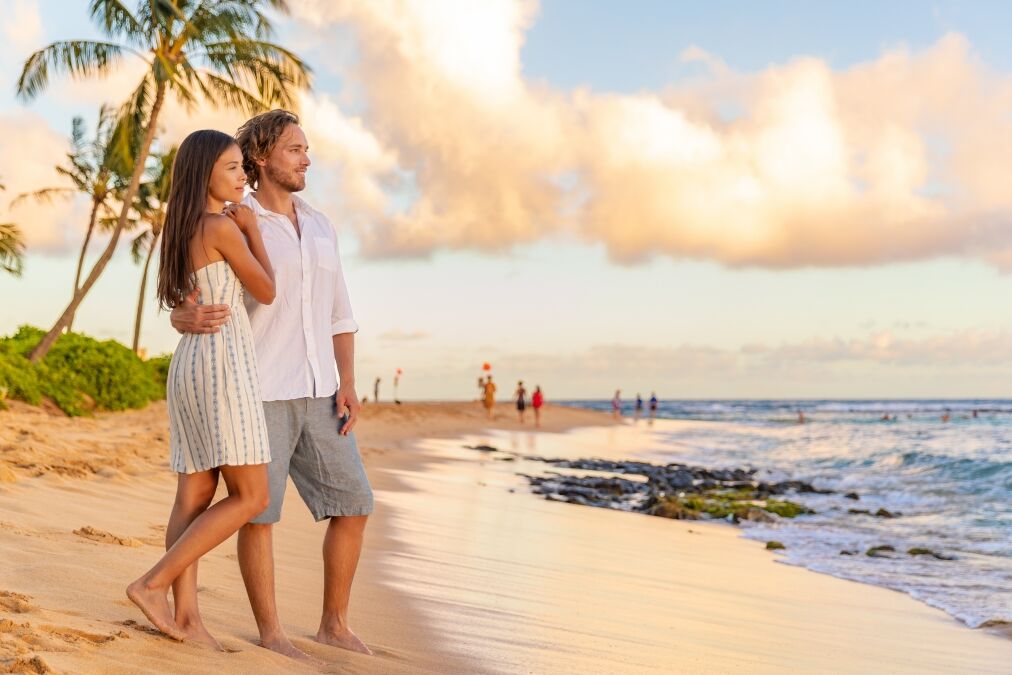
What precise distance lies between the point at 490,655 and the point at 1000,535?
29.6ft

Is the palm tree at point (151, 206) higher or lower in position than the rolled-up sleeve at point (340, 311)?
higher

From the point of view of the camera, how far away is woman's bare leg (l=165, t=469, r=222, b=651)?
329 cm

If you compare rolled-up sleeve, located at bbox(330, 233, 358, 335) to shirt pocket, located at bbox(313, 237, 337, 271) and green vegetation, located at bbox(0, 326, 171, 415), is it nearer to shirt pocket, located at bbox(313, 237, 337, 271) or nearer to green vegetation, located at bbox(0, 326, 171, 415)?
shirt pocket, located at bbox(313, 237, 337, 271)

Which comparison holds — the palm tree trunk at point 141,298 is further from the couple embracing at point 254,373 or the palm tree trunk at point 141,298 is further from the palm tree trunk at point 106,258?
the couple embracing at point 254,373

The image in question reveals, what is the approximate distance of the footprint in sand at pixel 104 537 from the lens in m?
5.14

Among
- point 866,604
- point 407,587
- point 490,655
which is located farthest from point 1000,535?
point 490,655

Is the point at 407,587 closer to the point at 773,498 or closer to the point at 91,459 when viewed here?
the point at 91,459

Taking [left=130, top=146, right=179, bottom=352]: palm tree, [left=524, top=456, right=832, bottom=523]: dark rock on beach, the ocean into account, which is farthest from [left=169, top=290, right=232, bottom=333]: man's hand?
[left=130, top=146, right=179, bottom=352]: palm tree

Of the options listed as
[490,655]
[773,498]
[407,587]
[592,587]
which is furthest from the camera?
[773,498]

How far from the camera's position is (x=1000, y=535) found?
10883mm

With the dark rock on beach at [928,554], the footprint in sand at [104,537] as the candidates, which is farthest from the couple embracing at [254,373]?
the dark rock on beach at [928,554]

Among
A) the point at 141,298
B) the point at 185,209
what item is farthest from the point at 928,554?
the point at 141,298

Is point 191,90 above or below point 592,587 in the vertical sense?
above

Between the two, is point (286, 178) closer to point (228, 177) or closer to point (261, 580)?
point (228, 177)
